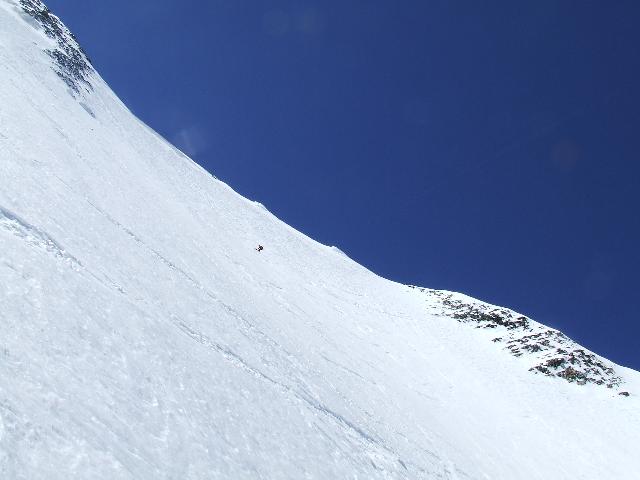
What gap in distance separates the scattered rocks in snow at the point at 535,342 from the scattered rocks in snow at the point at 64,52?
3213 centimetres

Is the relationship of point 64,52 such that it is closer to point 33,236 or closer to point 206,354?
point 33,236

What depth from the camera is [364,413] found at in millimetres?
14469

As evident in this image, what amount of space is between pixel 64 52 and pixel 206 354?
3999 centimetres

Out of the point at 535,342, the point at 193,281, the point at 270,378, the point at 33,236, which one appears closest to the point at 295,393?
the point at 270,378

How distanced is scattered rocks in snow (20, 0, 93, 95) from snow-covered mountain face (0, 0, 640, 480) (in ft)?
1.20

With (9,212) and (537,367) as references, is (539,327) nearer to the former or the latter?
(537,367)

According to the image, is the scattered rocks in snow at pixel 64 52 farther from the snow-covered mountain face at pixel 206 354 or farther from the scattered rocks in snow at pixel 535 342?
the scattered rocks in snow at pixel 535 342

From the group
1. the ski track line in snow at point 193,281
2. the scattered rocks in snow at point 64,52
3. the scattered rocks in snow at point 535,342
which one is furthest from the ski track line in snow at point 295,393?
the scattered rocks in snow at point 64,52

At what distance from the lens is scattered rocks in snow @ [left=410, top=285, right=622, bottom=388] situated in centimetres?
3391

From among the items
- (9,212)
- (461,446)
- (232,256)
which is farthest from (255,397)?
(232,256)

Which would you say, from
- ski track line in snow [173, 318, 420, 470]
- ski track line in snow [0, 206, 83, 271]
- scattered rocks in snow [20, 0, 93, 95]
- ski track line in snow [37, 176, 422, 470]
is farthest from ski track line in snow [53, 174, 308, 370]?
scattered rocks in snow [20, 0, 93, 95]

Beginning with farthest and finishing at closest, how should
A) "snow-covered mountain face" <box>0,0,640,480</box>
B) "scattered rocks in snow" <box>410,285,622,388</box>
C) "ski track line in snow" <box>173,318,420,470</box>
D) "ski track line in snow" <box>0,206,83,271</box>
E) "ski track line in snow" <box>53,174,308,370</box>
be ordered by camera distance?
"scattered rocks in snow" <box>410,285,622,388</box> < "ski track line in snow" <box>53,174,308,370</box> < "ski track line in snow" <box>173,318,420,470</box> < "ski track line in snow" <box>0,206,83,271</box> < "snow-covered mountain face" <box>0,0,640,480</box>

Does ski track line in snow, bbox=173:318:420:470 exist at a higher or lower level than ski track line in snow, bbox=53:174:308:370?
lower

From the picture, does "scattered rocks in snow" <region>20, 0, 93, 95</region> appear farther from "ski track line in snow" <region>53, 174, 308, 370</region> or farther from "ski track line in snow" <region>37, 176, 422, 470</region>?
"ski track line in snow" <region>37, 176, 422, 470</region>
